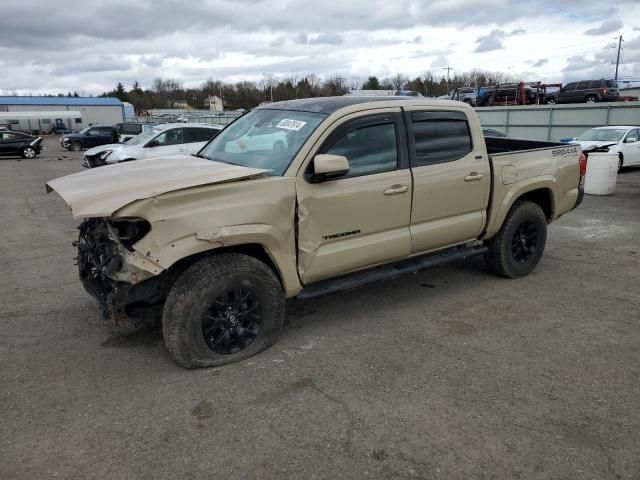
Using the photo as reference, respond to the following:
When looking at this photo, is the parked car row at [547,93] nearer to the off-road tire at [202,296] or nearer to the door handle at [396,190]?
the door handle at [396,190]

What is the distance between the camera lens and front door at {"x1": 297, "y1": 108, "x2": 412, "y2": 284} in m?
3.90

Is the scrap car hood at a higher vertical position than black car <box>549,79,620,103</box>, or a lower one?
lower

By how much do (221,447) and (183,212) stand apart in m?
1.47

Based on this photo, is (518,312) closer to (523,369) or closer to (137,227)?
(523,369)

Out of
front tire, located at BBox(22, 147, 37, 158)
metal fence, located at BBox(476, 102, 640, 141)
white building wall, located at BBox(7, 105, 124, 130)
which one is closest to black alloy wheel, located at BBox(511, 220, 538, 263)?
metal fence, located at BBox(476, 102, 640, 141)

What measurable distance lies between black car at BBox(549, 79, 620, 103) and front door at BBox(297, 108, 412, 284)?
2985cm

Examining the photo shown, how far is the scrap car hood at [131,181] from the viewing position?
10.7 feet

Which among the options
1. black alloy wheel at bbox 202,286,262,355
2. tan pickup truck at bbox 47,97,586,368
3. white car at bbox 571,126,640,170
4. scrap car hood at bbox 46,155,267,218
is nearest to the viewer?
scrap car hood at bbox 46,155,267,218

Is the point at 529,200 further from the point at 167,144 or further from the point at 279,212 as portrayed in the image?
the point at 167,144

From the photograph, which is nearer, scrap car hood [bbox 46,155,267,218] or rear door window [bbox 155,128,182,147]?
scrap car hood [bbox 46,155,267,218]

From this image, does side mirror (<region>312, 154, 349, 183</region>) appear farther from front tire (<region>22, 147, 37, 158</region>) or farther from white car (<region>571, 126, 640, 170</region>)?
front tire (<region>22, 147, 37, 158</region>)

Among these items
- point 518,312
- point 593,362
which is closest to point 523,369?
point 593,362

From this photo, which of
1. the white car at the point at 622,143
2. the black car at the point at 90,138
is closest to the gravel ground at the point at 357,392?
the white car at the point at 622,143

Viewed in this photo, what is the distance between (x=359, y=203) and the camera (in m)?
4.09
